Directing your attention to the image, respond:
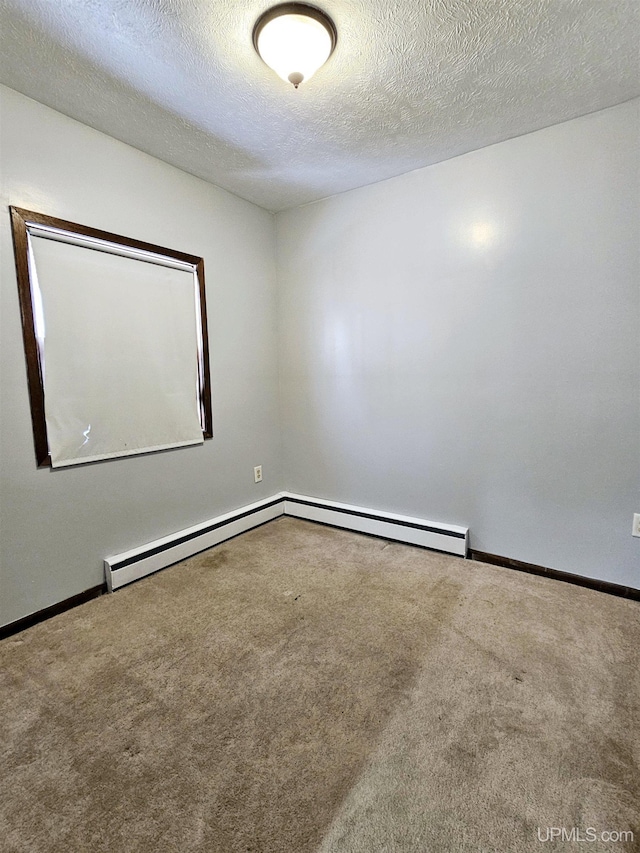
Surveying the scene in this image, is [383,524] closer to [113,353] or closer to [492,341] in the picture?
[492,341]

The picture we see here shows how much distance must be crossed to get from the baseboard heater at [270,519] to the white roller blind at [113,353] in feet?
2.01

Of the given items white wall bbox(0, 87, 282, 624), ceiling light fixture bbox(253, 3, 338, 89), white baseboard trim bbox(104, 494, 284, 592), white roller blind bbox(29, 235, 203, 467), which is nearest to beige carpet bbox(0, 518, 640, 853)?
white baseboard trim bbox(104, 494, 284, 592)

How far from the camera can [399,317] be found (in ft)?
8.86

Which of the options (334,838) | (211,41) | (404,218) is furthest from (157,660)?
(404,218)

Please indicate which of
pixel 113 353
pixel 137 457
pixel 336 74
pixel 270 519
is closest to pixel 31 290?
pixel 113 353

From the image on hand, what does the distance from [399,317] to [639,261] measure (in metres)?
1.28

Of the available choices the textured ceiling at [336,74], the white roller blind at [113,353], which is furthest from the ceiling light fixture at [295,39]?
the white roller blind at [113,353]

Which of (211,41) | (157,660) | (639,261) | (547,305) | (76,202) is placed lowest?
(157,660)

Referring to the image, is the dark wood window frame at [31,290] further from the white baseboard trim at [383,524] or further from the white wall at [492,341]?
the white baseboard trim at [383,524]

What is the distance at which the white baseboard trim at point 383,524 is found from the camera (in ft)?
8.46

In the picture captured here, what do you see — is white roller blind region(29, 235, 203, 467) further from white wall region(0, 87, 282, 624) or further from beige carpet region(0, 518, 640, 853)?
beige carpet region(0, 518, 640, 853)

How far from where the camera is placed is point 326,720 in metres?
1.36

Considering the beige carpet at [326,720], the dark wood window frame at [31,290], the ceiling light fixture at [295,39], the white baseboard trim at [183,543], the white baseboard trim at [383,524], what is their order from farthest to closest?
the white baseboard trim at [383,524] → the white baseboard trim at [183,543] → the dark wood window frame at [31,290] → the ceiling light fixture at [295,39] → the beige carpet at [326,720]

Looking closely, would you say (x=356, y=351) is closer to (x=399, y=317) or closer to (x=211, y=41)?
(x=399, y=317)
